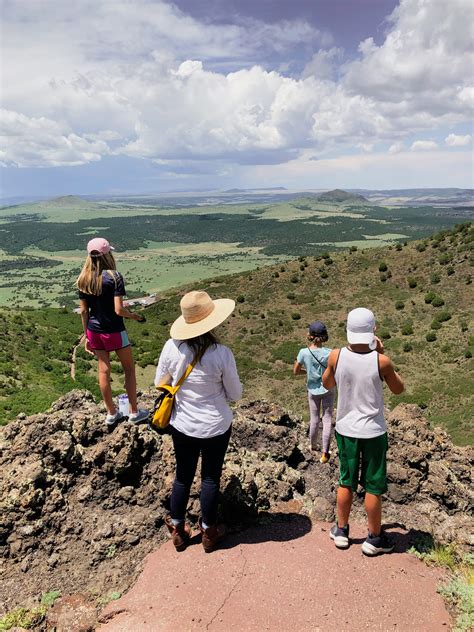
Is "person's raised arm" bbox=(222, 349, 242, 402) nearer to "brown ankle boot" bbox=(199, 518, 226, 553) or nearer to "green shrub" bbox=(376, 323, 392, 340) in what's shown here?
"brown ankle boot" bbox=(199, 518, 226, 553)

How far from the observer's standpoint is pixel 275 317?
5256cm

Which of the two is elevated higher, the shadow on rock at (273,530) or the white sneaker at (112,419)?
the white sneaker at (112,419)

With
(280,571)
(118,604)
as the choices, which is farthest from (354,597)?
(118,604)

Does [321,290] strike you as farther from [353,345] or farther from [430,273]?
[353,345]

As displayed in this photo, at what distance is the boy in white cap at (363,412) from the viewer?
15.3ft

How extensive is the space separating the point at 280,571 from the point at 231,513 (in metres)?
1.17

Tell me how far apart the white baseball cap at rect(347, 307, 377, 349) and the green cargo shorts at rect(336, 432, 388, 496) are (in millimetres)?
1145

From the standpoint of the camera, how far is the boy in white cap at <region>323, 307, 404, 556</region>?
4672 millimetres

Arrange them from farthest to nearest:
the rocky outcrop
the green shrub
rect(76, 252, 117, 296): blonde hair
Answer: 1. the green shrub
2. rect(76, 252, 117, 296): blonde hair
3. the rocky outcrop

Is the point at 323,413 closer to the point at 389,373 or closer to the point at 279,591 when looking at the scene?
the point at 389,373

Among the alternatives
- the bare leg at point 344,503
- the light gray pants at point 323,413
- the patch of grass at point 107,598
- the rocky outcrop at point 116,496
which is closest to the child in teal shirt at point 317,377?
the light gray pants at point 323,413

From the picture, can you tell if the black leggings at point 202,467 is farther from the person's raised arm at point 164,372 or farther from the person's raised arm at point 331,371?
the person's raised arm at point 331,371

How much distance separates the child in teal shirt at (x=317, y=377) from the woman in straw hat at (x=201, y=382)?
9.59 ft

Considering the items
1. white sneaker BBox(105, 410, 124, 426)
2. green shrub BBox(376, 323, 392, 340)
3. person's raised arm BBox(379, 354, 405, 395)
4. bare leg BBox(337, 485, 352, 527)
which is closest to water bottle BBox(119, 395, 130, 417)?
white sneaker BBox(105, 410, 124, 426)
